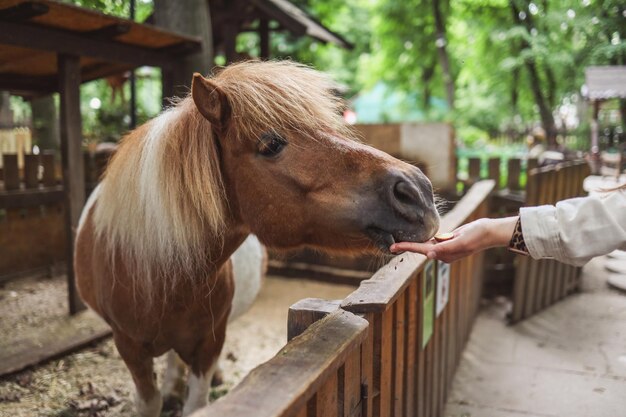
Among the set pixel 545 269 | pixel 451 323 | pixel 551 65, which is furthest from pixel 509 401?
pixel 551 65

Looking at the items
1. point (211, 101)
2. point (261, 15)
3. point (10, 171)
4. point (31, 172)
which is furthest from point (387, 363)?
point (261, 15)

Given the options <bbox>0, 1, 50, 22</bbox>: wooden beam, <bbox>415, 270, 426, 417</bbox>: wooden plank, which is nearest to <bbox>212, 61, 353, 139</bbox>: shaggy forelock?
<bbox>415, 270, 426, 417</bbox>: wooden plank

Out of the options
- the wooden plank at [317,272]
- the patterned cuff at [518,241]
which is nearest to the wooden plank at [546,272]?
the wooden plank at [317,272]

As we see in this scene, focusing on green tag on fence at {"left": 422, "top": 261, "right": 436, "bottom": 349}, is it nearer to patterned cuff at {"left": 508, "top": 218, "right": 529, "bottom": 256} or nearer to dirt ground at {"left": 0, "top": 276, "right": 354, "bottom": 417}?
patterned cuff at {"left": 508, "top": 218, "right": 529, "bottom": 256}

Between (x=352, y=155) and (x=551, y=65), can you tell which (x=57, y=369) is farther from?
(x=551, y=65)

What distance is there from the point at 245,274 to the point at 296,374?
2351 millimetres

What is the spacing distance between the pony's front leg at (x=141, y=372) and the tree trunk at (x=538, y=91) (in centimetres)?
1292

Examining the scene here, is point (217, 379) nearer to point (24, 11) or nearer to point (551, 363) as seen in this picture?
point (551, 363)

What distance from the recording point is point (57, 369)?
412 cm

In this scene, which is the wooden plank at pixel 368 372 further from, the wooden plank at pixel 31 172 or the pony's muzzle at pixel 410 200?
the wooden plank at pixel 31 172

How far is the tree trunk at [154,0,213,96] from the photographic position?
533cm

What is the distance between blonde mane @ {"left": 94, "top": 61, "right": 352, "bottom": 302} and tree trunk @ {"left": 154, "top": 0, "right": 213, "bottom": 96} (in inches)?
131

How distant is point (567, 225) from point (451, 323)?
2333 mm

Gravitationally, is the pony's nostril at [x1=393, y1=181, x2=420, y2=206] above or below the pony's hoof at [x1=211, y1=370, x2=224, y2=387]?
above
